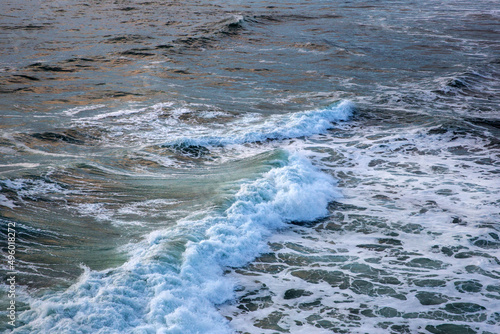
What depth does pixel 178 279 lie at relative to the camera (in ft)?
17.9

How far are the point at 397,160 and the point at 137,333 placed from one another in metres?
7.36

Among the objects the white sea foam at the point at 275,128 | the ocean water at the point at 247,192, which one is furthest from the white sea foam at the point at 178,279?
the white sea foam at the point at 275,128

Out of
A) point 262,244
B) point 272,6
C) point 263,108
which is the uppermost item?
point 272,6

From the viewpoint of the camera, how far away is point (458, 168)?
9625 millimetres

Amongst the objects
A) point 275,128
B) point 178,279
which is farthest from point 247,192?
point 275,128

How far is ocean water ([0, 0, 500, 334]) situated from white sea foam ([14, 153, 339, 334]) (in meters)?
0.02

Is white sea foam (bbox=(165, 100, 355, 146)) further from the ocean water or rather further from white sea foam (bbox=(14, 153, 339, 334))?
white sea foam (bbox=(14, 153, 339, 334))

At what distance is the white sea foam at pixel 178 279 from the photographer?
4.68 metres

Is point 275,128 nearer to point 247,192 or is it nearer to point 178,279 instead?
point 247,192

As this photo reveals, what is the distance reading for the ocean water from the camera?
5.20 meters

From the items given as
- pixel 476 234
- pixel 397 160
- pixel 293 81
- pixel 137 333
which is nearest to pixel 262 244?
pixel 137 333

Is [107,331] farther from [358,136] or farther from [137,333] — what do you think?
[358,136]

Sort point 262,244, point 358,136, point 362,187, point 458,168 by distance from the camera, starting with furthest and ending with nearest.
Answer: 1. point 358,136
2. point 458,168
3. point 362,187
4. point 262,244

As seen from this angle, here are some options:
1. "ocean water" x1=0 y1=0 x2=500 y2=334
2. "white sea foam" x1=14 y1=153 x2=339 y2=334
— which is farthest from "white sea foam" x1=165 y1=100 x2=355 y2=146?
"white sea foam" x1=14 y1=153 x2=339 y2=334
